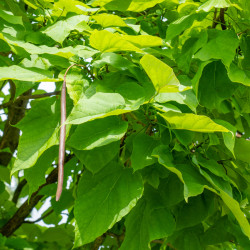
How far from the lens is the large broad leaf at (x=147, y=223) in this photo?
667 mm

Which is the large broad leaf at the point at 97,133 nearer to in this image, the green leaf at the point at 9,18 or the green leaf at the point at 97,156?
the green leaf at the point at 97,156

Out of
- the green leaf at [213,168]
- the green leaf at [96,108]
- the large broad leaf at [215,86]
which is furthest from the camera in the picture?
the large broad leaf at [215,86]

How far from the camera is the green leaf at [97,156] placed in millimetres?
646

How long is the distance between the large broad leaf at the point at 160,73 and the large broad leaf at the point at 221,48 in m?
0.12

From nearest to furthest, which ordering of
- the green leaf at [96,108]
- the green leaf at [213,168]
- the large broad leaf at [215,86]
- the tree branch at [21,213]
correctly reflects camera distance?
the green leaf at [96,108] < the green leaf at [213,168] < the large broad leaf at [215,86] < the tree branch at [21,213]

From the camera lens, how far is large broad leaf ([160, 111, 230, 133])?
0.56 meters

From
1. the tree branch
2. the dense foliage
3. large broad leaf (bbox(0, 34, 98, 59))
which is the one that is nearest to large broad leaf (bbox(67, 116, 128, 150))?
the dense foliage

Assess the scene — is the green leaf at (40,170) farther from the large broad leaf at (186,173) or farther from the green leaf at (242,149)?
the green leaf at (242,149)

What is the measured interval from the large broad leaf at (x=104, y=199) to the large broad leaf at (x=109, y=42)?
0.19 m

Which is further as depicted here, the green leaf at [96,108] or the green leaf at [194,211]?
the green leaf at [194,211]

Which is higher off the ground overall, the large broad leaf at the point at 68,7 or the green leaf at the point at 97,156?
the large broad leaf at the point at 68,7

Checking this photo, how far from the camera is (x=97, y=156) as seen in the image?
650 millimetres

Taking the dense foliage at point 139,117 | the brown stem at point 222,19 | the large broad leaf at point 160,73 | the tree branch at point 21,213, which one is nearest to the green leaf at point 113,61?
the dense foliage at point 139,117

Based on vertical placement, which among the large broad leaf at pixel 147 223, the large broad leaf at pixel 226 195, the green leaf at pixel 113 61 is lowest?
the large broad leaf at pixel 147 223
